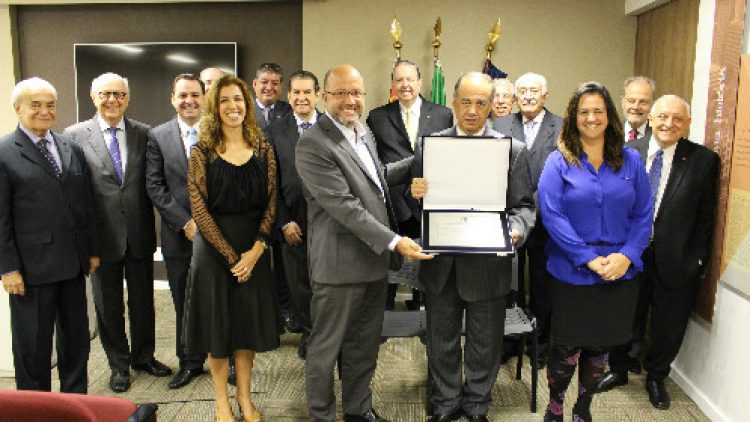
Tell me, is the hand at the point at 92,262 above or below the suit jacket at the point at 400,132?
below

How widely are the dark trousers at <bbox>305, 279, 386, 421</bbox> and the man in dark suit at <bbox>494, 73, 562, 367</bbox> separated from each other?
1210 millimetres

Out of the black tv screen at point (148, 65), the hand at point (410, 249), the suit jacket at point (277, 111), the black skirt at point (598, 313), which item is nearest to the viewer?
the hand at point (410, 249)

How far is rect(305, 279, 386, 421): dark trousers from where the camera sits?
8.14 feet

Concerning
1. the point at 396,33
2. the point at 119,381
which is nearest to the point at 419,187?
the point at 119,381

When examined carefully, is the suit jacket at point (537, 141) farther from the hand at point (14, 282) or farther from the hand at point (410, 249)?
the hand at point (14, 282)

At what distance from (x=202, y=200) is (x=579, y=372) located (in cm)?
180

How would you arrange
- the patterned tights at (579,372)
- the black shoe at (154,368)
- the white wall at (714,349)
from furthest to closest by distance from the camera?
the black shoe at (154,368) < the white wall at (714,349) < the patterned tights at (579,372)

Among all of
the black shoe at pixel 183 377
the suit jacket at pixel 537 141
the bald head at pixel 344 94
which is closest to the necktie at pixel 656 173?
the suit jacket at pixel 537 141

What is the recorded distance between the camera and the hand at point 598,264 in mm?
2377

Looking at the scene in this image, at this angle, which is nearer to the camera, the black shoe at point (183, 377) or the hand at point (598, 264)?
the hand at point (598, 264)

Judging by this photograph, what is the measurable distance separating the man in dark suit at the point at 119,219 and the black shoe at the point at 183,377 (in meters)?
0.17

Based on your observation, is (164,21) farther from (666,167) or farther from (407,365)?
(666,167)

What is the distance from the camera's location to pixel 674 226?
9.65 feet

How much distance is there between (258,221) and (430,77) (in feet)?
9.70
